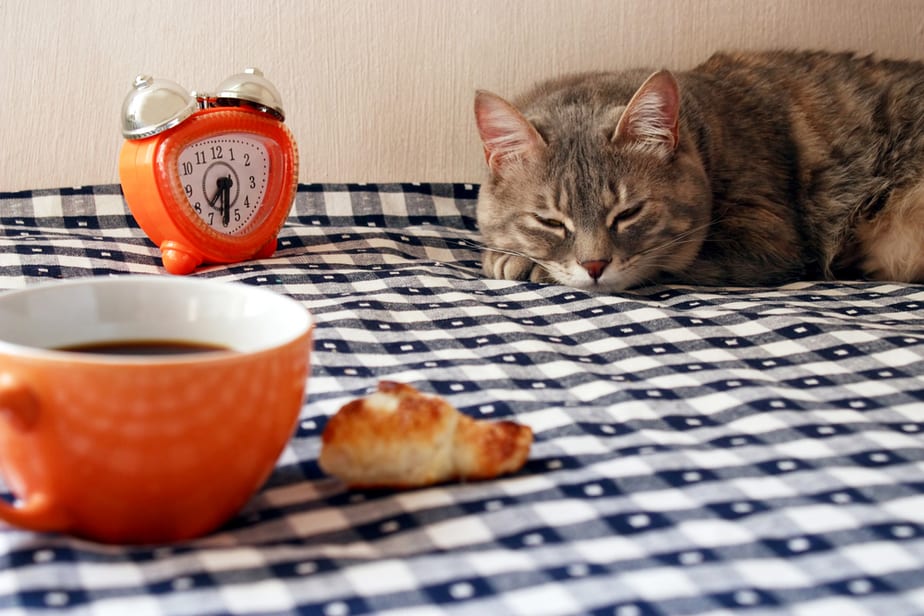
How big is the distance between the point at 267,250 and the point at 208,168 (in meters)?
0.15

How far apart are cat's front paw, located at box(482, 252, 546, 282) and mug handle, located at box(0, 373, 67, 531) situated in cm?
91

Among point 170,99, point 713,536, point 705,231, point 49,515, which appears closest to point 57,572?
point 49,515

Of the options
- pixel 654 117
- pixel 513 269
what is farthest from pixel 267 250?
pixel 654 117

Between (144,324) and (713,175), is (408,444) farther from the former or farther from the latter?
(713,175)

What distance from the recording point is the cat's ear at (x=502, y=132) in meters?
1.38

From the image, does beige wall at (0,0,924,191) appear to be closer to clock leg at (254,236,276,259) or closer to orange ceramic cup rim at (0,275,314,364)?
clock leg at (254,236,276,259)

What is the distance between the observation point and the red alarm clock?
1283 millimetres

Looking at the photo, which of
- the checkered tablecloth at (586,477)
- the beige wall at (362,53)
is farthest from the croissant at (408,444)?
the beige wall at (362,53)

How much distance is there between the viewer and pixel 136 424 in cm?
57

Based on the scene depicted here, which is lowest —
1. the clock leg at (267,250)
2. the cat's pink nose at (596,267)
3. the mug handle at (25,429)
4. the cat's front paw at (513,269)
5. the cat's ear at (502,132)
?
the cat's front paw at (513,269)

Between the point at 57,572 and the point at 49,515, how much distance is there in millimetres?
33

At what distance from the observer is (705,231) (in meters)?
1.46

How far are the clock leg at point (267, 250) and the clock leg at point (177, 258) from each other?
10 centimetres

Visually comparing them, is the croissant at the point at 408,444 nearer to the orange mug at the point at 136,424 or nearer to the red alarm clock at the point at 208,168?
the orange mug at the point at 136,424
